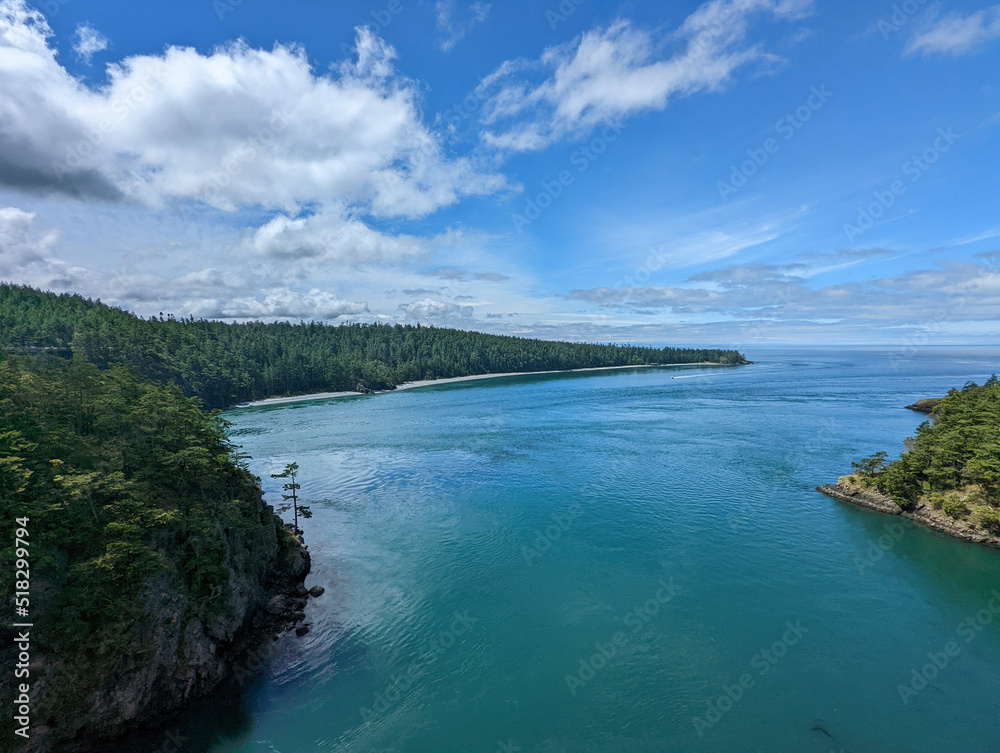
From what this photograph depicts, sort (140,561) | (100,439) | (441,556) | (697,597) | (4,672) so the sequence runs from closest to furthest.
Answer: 1. (4,672)
2. (140,561)
3. (100,439)
4. (697,597)
5. (441,556)

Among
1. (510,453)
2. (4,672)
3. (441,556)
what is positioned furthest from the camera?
(510,453)

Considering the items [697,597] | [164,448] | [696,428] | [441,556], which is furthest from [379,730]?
[696,428]

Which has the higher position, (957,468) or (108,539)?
(957,468)

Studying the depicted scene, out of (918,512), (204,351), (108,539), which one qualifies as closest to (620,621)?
(108,539)

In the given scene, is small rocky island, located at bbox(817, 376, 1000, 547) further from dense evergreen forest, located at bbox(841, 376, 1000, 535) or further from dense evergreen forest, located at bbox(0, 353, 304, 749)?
dense evergreen forest, located at bbox(0, 353, 304, 749)

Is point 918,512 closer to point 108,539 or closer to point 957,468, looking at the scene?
point 957,468

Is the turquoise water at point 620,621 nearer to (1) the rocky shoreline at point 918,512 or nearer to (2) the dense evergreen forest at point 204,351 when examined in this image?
(1) the rocky shoreline at point 918,512

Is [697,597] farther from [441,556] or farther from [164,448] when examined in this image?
[164,448]

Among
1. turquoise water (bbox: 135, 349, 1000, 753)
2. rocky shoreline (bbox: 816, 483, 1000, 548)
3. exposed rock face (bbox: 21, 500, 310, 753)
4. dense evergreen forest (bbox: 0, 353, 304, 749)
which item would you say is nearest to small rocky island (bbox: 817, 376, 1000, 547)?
rocky shoreline (bbox: 816, 483, 1000, 548)

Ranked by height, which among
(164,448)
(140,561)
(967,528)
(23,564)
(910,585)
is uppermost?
(164,448)
